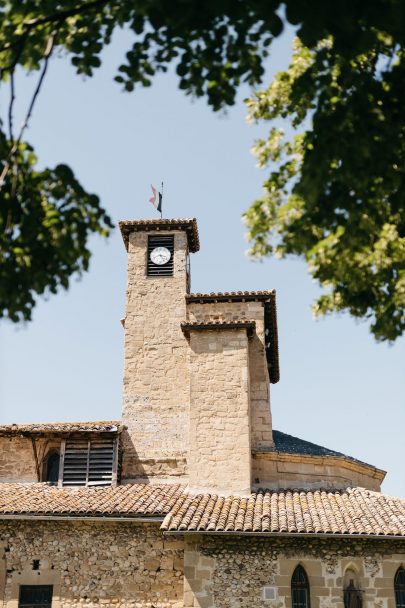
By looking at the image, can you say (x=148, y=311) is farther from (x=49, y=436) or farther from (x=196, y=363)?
(x=49, y=436)

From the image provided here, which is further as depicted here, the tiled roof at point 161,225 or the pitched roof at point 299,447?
the tiled roof at point 161,225

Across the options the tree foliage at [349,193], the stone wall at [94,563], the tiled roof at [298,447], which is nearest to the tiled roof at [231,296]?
the tiled roof at [298,447]

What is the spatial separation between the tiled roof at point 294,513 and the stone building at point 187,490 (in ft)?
0.15

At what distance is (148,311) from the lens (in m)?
20.7

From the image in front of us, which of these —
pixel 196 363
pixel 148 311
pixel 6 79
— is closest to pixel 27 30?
pixel 6 79

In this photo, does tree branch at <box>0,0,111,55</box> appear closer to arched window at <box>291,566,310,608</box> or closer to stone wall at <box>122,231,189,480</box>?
arched window at <box>291,566,310,608</box>

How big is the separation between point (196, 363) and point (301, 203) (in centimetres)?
1169

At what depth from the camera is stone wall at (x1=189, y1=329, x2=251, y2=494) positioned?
1770cm

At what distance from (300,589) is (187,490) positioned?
365cm

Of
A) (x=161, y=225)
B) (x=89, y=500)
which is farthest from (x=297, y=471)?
(x=161, y=225)

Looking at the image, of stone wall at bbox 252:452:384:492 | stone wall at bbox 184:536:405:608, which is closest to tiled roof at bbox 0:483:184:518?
stone wall at bbox 184:536:405:608

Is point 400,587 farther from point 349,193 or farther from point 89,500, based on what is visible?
point 349,193

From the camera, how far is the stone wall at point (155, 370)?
62.0 feet

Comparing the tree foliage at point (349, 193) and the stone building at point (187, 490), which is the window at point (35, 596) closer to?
the stone building at point (187, 490)
